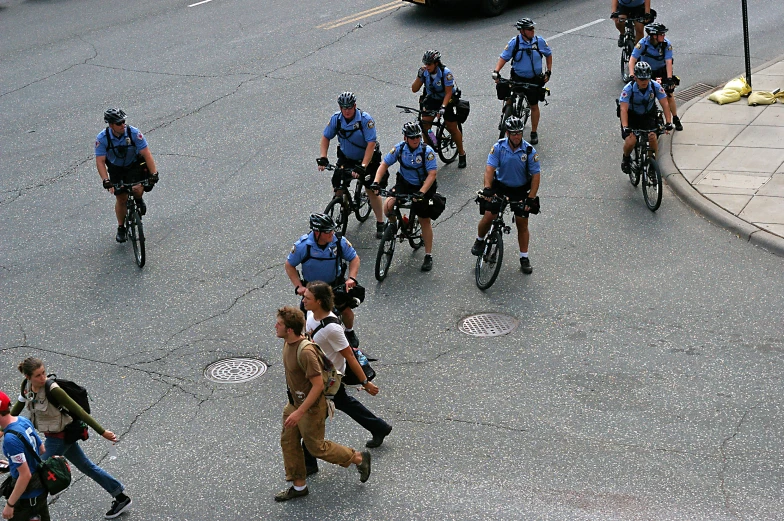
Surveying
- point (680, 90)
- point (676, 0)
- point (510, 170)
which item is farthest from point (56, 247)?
point (676, 0)

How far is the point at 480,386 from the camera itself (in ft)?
30.6

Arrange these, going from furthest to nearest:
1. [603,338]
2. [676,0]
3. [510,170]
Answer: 1. [676,0]
2. [510,170]
3. [603,338]

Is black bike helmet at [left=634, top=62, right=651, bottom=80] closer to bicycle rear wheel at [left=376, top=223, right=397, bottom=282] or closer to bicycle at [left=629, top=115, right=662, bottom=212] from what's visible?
bicycle at [left=629, top=115, right=662, bottom=212]

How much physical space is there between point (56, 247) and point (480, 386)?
6.13 meters

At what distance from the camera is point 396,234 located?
1206 cm

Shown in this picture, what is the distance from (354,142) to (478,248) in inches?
86.8

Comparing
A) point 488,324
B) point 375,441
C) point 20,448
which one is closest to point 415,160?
point 488,324

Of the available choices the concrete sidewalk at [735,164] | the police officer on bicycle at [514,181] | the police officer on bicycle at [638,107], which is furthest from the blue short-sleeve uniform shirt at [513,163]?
the concrete sidewalk at [735,164]

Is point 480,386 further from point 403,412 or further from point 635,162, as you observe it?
point 635,162

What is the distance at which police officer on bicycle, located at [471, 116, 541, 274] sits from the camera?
37.1 ft

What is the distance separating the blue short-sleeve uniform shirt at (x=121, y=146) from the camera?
1202 cm

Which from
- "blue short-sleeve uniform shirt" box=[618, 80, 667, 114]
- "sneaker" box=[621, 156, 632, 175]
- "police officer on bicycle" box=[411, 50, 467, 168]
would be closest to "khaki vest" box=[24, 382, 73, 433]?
"police officer on bicycle" box=[411, 50, 467, 168]

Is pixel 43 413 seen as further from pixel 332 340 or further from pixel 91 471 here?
pixel 332 340

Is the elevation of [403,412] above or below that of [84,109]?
below
